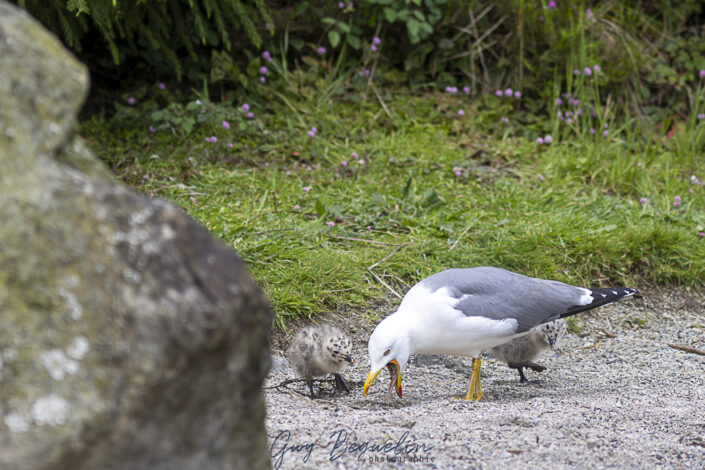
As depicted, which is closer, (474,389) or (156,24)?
(474,389)

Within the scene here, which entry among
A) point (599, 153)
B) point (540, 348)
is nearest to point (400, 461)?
point (540, 348)

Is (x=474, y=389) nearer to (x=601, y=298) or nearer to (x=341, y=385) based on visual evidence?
(x=341, y=385)

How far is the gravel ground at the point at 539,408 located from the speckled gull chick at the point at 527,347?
123mm

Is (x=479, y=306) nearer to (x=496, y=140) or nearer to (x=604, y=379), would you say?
(x=604, y=379)

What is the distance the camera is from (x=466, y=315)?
3.46 meters

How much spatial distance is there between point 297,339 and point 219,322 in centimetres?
229

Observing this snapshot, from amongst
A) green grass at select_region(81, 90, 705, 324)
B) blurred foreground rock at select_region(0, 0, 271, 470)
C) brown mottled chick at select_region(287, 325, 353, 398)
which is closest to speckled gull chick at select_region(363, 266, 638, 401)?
brown mottled chick at select_region(287, 325, 353, 398)

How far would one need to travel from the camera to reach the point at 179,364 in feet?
4.49

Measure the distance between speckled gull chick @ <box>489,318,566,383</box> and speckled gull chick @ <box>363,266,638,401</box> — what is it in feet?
0.72

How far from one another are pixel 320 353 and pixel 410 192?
2.42 metres

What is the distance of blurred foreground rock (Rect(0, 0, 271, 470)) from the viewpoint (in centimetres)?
131

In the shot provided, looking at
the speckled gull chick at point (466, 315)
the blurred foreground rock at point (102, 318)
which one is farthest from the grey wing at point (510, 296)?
the blurred foreground rock at point (102, 318)

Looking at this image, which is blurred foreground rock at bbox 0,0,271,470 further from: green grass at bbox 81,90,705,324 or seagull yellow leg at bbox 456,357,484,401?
green grass at bbox 81,90,705,324

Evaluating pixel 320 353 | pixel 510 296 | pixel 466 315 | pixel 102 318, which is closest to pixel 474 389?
pixel 466 315
